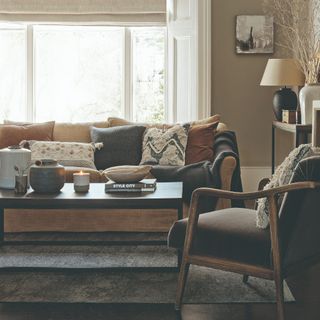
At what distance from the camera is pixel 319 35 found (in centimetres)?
579

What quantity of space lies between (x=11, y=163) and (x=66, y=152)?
1430 millimetres

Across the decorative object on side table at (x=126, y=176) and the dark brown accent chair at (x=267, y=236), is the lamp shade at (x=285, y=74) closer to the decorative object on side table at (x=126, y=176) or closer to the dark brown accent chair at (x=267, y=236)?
the decorative object on side table at (x=126, y=176)

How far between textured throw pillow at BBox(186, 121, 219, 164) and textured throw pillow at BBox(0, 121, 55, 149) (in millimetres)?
1229

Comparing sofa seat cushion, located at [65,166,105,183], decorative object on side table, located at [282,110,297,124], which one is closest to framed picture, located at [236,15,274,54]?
decorative object on side table, located at [282,110,297,124]

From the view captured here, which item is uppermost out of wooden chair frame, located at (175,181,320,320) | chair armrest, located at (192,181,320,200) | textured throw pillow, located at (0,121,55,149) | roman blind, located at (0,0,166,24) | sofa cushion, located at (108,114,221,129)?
roman blind, located at (0,0,166,24)

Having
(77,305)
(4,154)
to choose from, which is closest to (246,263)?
(77,305)

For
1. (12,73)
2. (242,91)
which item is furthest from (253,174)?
(12,73)

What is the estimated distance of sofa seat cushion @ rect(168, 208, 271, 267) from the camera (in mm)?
3090

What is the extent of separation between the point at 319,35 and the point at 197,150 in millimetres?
1479

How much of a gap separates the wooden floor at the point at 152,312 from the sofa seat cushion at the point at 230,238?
0.28 meters

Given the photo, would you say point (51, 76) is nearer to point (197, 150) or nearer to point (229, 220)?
point (197, 150)

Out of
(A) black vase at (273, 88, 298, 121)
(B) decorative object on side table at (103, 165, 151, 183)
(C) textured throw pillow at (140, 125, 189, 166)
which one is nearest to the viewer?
(B) decorative object on side table at (103, 165, 151, 183)

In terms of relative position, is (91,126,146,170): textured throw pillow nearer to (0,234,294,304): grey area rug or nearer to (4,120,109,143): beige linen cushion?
(4,120,109,143): beige linen cushion

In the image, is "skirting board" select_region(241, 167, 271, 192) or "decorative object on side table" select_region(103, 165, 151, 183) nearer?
"decorative object on side table" select_region(103, 165, 151, 183)
